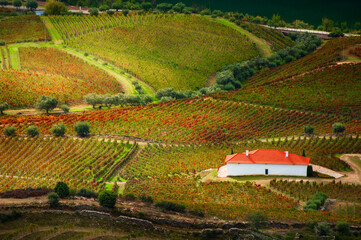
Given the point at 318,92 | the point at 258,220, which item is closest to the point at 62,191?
the point at 258,220

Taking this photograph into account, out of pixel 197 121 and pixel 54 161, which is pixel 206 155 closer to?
pixel 197 121

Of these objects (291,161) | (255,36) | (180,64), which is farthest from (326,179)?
(255,36)

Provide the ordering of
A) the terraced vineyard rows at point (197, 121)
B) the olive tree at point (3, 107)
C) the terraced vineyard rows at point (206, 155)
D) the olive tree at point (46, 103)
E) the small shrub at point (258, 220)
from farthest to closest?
the olive tree at point (3, 107) → the olive tree at point (46, 103) → the terraced vineyard rows at point (197, 121) → the terraced vineyard rows at point (206, 155) → the small shrub at point (258, 220)

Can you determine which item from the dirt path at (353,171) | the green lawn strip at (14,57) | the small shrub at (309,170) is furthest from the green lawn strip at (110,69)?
the small shrub at (309,170)

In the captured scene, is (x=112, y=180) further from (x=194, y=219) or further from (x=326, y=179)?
(x=326, y=179)

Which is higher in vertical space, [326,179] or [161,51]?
[161,51]

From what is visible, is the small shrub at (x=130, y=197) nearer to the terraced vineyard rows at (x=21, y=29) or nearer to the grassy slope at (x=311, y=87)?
the grassy slope at (x=311, y=87)
